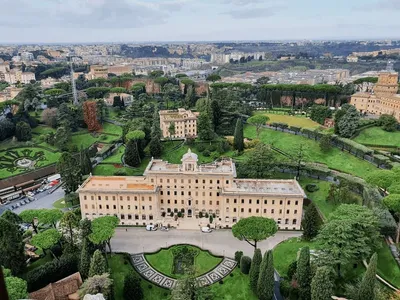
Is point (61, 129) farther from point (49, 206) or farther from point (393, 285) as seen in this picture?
point (393, 285)

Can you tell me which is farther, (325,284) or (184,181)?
(184,181)

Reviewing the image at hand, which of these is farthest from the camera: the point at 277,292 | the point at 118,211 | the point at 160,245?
the point at 118,211

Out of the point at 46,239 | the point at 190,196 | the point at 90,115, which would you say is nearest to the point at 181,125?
the point at 90,115

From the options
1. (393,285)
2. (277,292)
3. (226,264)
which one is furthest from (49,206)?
(393,285)

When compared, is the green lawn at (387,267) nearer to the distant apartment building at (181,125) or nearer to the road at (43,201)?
the distant apartment building at (181,125)

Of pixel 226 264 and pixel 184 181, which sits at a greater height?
pixel 184 181

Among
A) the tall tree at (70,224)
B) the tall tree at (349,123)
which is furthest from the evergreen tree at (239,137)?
the tall tree at (70,224)

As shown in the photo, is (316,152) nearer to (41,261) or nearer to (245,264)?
(245,264)
